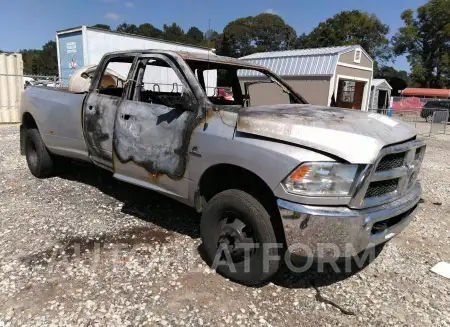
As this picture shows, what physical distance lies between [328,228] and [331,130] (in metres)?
0.68

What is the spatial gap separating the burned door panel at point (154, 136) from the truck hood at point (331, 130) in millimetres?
665

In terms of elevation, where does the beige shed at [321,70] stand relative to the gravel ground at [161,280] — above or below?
above

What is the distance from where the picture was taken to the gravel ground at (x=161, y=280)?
8.78ft

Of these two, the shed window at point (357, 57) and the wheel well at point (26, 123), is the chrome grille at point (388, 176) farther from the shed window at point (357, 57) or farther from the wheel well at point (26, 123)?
the shed window at point (357, 57)

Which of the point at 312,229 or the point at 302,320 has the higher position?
the point at 312,229

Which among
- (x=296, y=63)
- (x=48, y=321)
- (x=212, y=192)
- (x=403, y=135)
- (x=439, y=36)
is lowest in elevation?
(x=48, y=321)

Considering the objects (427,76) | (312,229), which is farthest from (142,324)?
(427,76)

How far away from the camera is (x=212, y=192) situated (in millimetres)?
3344

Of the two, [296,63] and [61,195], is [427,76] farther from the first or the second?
[61,195]

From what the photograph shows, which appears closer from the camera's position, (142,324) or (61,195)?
(142,324)

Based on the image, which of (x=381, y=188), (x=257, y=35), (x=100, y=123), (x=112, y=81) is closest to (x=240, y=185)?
(x=381, y=188)

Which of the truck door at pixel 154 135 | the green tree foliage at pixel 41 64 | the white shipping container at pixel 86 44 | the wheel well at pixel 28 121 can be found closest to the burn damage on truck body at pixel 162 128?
the truck door at pixel 154 135

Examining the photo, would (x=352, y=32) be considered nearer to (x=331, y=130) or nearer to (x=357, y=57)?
(x=357, y=57)

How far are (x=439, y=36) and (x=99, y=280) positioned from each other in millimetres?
59176
